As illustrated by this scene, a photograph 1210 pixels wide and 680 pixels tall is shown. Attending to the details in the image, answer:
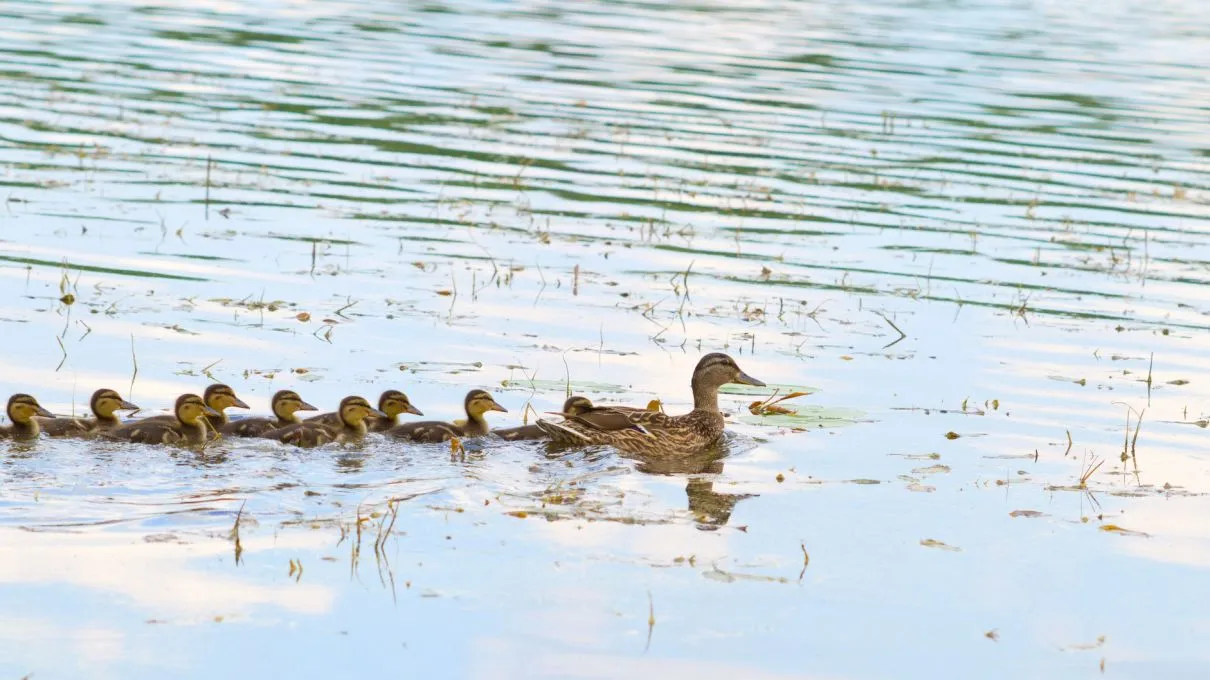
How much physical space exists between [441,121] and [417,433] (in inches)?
506

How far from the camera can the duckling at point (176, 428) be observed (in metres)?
9.74

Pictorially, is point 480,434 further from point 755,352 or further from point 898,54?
point 898,54

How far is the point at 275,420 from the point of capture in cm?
1035

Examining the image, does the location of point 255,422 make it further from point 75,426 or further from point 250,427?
point 75,426

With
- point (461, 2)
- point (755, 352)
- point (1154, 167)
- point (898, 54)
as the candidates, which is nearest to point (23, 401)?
point (755, 352)

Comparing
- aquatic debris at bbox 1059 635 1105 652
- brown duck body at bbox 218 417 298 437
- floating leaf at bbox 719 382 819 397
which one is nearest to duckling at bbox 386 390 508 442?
brown duck body at bbox 218 417 298 437

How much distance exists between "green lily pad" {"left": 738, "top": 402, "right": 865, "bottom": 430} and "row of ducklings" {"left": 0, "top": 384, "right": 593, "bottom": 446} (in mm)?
1328

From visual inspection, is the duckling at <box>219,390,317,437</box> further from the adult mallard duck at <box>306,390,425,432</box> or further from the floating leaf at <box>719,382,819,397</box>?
the floating leaf at <box>719,382,819,397</box>

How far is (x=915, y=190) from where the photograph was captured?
19875 mm

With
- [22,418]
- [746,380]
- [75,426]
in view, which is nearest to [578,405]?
[746,380]

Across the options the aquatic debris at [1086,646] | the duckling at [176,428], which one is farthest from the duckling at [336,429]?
the aquatic debris at [1086,646]

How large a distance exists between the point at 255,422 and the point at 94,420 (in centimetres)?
89

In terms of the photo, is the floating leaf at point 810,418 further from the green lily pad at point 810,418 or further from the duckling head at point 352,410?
the duckling head at point 352,410

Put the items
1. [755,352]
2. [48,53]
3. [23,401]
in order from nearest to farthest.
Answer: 1. [23,401]
2. [755,352]
3. [48,53]
